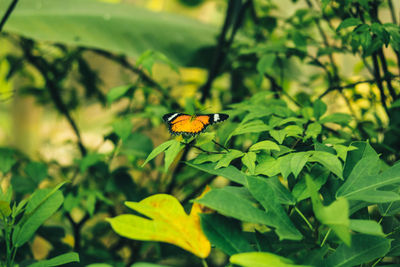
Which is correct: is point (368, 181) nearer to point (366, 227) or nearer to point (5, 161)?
point (366, 227)

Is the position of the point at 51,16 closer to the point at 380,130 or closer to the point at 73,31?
the point at 73,31

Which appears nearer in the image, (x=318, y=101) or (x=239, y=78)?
(x=318, y=101)

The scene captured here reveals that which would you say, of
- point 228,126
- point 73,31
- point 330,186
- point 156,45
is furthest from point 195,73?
point 330,186

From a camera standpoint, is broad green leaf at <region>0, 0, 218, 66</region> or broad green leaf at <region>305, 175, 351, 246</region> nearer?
broad green leaf at <region>305, 175, 351, 246</region>

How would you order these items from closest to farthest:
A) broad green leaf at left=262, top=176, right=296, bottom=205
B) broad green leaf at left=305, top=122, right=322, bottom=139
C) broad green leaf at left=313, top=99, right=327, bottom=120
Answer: broad green leaf at left=262, top=176, right=296, bottom=205 → broad green leaf at left=305, top=122, right=322, bottom=139 → broad green leaf at left=313, top=99, right=327, bottom=120

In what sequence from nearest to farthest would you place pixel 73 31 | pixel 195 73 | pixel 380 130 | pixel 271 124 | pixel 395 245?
pixel 395 245
pixel 271 124
pixel 380 130
pixel 73 31
pixel 195 73

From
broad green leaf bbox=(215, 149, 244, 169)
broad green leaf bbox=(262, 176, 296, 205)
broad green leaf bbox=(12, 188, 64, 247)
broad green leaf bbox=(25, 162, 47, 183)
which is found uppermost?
broad green leaf bbox=(215, 149, 244, 169)


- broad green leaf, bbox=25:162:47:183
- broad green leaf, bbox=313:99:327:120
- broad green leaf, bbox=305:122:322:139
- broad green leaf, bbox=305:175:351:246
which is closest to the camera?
broad green leaf, bbox=305:175:351:246

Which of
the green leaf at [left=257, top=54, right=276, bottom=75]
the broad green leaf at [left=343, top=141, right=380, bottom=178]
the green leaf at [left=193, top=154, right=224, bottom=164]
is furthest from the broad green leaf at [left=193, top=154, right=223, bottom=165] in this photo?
the green leaf at [left=257, top=54, right=276, bottom=75]

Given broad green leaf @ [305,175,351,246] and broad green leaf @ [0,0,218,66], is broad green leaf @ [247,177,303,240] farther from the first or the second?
broad green leaf @ [0,0,218,66]
